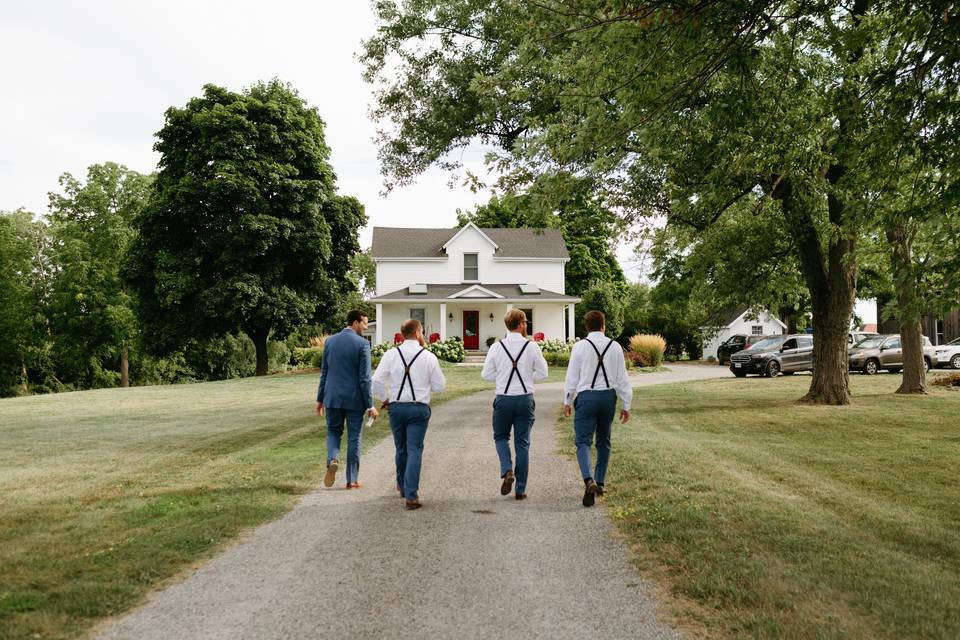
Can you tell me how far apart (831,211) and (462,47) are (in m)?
9.24

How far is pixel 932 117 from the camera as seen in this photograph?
7137 millimetres

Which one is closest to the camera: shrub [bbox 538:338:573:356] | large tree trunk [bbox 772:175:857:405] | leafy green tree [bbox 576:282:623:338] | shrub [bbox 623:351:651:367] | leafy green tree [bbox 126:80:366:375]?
large tree trunk [bbox 772:175:857:405]

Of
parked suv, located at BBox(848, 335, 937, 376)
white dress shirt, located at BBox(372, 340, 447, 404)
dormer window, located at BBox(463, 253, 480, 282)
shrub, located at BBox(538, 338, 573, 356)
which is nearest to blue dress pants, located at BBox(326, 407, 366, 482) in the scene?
white dress shirt, located at BBox(372, 340, 447, 404)

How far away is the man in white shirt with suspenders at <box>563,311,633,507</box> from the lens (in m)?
6.97

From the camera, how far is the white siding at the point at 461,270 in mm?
39875

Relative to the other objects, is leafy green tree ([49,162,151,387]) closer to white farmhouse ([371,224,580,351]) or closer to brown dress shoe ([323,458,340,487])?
white farmhouse ([371,224,580,351])

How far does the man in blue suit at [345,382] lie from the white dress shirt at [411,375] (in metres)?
0.71

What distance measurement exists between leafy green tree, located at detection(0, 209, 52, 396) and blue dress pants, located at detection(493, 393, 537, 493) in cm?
4265

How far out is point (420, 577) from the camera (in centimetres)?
472

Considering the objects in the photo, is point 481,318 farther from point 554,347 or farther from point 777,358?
point 777,358

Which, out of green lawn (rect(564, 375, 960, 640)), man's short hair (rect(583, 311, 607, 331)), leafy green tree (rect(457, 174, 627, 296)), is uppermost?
leafy green tree (rect(457, 174, 627, 296))

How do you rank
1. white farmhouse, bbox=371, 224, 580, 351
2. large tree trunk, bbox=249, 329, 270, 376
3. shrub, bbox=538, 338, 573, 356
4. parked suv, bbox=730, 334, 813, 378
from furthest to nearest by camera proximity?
white farmhouse, bbox=371, 224, 580, 351 < large tree trunk, bbox=249, 329, 270, 376 < shrub, bbox=538, 338, 573, 356 < parked suv, bbox=730, 334, 813, 378

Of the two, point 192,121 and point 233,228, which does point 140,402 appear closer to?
point 233,228

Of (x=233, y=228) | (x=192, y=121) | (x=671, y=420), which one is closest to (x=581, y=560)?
(x=671, y=420)
